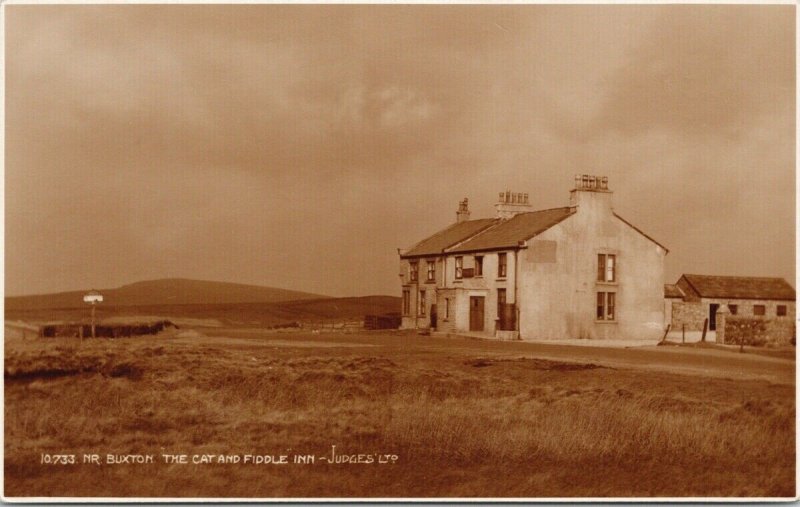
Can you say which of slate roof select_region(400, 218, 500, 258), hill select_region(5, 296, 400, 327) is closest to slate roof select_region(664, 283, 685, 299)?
slate roof select_region(400, 218, 500, 258)

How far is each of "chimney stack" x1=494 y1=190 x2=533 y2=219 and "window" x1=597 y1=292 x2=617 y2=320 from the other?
1.28 m

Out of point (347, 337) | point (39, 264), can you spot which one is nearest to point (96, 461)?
point (39, 264)

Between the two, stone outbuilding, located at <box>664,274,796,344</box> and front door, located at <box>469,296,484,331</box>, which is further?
front door, located at <box>469,296,484,331</box>

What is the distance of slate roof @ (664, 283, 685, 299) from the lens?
9.44 m

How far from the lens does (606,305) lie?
31.3ft

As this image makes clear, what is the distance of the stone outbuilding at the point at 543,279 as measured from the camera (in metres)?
9.44

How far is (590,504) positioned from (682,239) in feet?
9.88

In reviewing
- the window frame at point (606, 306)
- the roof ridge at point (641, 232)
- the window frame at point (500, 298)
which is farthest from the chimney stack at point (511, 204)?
the window frame at point (606, 306)

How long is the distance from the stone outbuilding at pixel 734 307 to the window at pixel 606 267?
0.61 meters

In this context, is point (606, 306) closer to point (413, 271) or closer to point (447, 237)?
point (447, 237)

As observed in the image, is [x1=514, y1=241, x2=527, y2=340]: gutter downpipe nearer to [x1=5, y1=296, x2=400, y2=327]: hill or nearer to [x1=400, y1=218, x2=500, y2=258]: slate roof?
[x1=400, y1=218, x2=500, y2=258]: slate roof

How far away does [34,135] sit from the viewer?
8844 millimetres

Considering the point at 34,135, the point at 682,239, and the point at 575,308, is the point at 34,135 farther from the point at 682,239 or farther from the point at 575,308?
the point at 682,239

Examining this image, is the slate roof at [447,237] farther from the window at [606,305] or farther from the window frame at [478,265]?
the window at [606,305]
